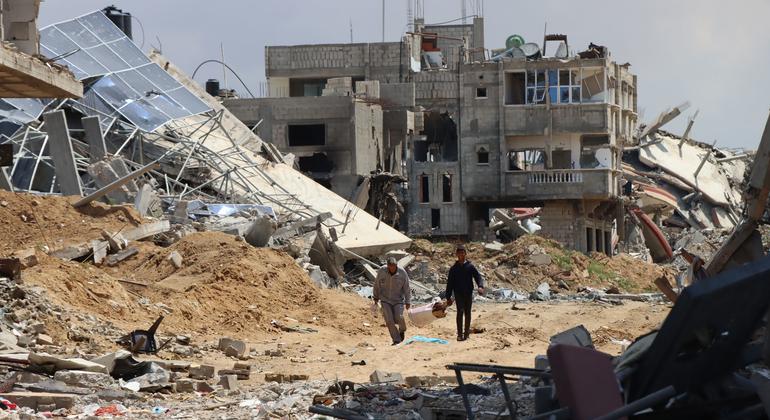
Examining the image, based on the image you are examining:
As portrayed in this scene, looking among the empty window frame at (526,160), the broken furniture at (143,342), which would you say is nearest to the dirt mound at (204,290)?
the broken furniture at (143,342)

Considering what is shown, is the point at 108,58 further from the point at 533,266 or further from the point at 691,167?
the point at 691,167

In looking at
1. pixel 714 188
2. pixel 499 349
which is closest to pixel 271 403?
pixel 499 349

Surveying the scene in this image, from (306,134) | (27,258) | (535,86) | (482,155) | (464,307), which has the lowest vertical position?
(464,307)

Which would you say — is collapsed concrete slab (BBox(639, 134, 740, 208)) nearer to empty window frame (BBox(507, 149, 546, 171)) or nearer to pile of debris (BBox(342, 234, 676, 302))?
empty window frame (BBox(507, 149, 546, 171))

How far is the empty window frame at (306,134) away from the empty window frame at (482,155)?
21.5 ft

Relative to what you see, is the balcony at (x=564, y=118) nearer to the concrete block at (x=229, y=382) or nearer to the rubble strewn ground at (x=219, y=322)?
the rubble strewn ground at (x=219, y=322)

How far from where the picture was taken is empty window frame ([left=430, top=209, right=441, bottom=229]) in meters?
58.2

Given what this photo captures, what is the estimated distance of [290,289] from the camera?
82.6ft

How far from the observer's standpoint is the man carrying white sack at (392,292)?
1869 centimetres

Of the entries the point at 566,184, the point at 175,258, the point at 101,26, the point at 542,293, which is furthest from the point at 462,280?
the point at 566,184

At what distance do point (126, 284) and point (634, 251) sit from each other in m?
38.7

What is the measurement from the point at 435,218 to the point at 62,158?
30.0 m

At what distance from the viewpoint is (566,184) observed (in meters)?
55.0

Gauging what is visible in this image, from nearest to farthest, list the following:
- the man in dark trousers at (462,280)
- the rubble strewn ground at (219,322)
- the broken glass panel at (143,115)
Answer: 1. the rubble strewn ground at (219,322)
2. the man in dark trousers at (462,280)
3. the broken glass panel at (143,115)
